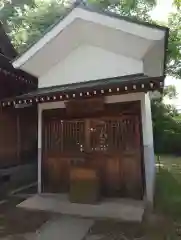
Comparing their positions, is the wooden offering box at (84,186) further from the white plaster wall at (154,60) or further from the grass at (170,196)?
the white plaster wall at (154,60)

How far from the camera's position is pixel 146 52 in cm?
748

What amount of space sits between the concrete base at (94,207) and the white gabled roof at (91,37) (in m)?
3.74

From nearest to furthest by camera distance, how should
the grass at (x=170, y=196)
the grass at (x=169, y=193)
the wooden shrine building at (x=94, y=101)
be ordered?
the grass at (x=170, y=196) < the grass at (x=169, y=193) < the wooden shrine building at (x=94, y=101)

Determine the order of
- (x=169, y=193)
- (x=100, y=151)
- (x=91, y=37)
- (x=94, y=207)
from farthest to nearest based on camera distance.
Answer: (x=91, y=37)
(x=169, y=193)
(x=100, y=151)
(x=94, y=207)

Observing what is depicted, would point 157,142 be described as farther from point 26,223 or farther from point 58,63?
point 26,223

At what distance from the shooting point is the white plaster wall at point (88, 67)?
7.50 m

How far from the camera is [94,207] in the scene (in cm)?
634

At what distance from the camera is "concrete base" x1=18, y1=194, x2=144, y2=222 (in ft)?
19.1

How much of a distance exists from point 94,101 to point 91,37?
6.27ft

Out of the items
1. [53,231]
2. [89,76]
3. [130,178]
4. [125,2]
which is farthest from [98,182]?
[125,2]

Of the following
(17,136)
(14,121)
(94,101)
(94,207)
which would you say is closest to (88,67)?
(94,101)

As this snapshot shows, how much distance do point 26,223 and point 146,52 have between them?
5.17 meters

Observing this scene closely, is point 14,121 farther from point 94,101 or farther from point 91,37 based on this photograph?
point 91,37

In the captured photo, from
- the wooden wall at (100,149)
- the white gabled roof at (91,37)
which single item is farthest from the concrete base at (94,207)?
the white gabled roof at (91,37)
